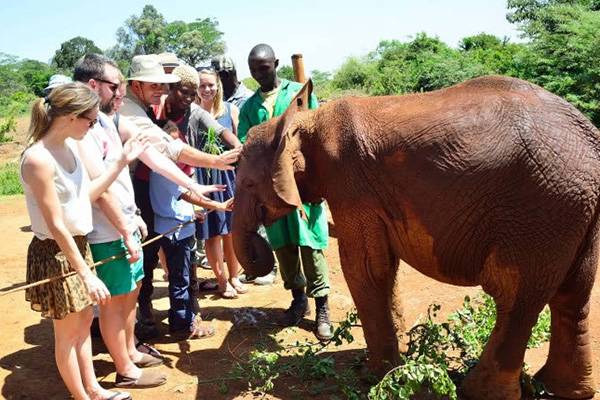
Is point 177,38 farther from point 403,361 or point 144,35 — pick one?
point 403,361

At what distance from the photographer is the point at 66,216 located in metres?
3.84

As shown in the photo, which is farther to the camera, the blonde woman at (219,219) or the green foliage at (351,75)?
the green foliage at (351,75)

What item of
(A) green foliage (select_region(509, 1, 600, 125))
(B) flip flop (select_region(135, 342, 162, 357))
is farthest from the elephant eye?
(A) green foliage (select_region(509, 1, 600, 125))

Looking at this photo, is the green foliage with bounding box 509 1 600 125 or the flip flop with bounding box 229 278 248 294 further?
the green foliage with bounding box 509 1 600 125

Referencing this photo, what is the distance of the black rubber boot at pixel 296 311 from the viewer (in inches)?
235

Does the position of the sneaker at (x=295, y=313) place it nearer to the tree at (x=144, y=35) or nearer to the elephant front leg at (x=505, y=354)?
the elephant front leg at (x=505, y=354)

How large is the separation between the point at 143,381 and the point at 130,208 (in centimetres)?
137

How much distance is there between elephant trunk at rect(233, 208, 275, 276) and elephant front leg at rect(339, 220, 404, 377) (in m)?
0.69

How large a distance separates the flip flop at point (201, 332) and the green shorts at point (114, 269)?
138 cm

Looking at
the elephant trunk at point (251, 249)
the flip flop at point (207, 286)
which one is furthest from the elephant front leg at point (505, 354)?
the flip flop at point (207, 286)

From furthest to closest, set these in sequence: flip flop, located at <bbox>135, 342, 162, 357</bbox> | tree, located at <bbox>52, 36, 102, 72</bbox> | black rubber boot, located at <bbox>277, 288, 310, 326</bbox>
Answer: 1. tree, located at <bbox>52, 36, 102, 72</bbox>
2. black rubber boot, located at <bbox>277, 288, 310, 326</bbox>
3. flip flop, located at <bbox>135, 342, 162, 357</bbox>

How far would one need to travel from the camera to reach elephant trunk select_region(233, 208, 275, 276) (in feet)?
15.2

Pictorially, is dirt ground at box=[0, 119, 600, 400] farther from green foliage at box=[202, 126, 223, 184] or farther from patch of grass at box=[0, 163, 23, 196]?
patch of grass at box=[0, 163, 23, 196]

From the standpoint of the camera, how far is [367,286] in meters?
4.24
